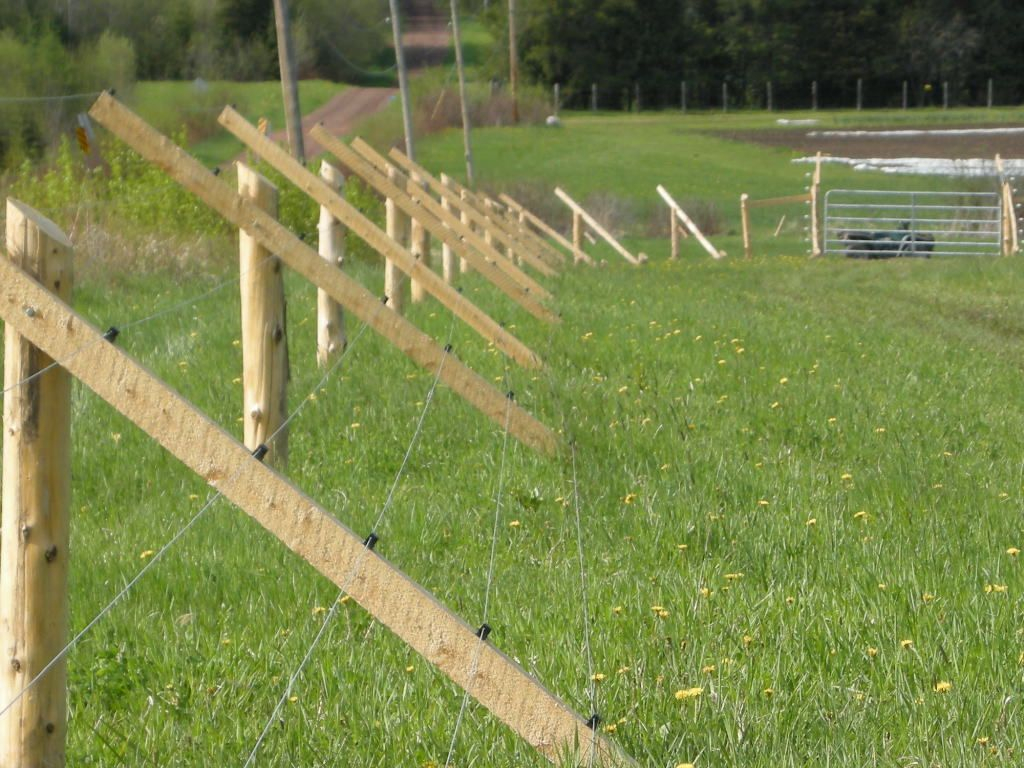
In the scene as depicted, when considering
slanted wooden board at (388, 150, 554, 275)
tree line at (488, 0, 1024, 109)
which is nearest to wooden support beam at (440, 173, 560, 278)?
slanted wooden board at (388, 150, 554, 275)

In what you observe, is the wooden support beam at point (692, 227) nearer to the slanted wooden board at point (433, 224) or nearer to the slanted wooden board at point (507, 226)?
the slanted wooden board at point (507, 226)

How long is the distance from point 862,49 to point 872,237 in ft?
168

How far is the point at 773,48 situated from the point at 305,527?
268 ft

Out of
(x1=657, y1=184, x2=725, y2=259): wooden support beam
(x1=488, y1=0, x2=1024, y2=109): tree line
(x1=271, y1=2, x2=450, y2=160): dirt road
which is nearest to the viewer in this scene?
(x1=657, y1=184, x2=725, y2=259): wooden support beam

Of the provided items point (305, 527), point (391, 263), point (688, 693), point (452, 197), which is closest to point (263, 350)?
point (305, 527)

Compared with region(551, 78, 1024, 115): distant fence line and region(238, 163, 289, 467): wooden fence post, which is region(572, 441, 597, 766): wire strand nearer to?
region(238, 163, 289, 467): wooden fence post

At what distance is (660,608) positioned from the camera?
4.64 m

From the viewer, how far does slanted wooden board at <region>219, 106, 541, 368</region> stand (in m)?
9.16

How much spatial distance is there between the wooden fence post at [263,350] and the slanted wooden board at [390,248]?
194 centimetres

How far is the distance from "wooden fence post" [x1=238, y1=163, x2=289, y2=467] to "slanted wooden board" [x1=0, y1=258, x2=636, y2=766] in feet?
10.9

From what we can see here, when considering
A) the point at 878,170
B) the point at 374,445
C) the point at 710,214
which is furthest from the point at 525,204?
the point at 374,445

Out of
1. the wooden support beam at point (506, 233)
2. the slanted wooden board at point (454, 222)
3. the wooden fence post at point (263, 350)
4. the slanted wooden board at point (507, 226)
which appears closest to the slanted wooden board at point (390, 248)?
the wooden fence post at point (263, 350)

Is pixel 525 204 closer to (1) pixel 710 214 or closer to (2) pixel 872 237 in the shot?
(1) pixel 710 214

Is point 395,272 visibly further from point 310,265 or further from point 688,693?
point 688,693
